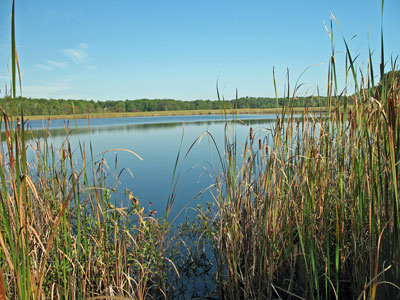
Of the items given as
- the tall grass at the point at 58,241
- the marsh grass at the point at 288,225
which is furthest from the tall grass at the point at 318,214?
the tall grass at the point at 58,241

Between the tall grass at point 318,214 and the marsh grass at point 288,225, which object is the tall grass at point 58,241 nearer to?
the marsh grass at point 288,225

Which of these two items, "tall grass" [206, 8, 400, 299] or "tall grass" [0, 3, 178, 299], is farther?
"tall grass" [206, 8, 400, 299]

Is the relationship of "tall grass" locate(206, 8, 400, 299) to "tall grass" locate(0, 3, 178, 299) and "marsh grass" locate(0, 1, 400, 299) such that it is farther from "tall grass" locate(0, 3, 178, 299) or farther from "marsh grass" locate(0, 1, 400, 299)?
"tall grass" locate(0, 3, 178, 299)

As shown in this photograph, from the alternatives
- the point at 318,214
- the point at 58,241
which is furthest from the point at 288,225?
the point at 58,241

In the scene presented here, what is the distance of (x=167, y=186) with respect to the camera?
5.04 meters

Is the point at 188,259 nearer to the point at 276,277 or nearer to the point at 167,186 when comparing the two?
the point at 276,277

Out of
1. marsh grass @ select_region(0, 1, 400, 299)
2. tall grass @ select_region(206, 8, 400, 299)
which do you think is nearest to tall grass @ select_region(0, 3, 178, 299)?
marsh grass @ select_region(0, 1, 400, 299)

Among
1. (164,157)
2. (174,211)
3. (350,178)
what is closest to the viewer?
(350,178)

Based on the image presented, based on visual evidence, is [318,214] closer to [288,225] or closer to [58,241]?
[288,225]

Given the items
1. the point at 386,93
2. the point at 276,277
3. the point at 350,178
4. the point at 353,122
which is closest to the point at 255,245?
the point at 276,277

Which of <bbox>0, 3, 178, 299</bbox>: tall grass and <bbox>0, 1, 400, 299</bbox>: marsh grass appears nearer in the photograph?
<bbox>0, 3, 178, 299</bbox>: tall grass

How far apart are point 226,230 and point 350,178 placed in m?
0.73

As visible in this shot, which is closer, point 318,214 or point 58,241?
point 58,241

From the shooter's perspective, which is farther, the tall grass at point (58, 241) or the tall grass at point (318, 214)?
the tall grass at point (318, 214)
